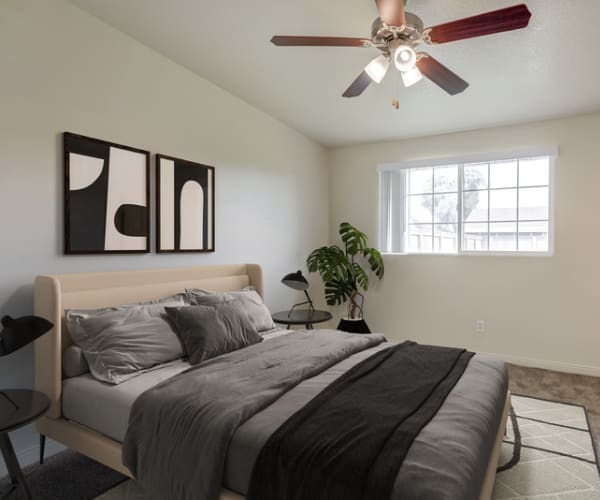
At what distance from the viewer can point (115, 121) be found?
8.32ft

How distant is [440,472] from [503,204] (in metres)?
3.72

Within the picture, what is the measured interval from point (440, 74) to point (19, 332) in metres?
2.47

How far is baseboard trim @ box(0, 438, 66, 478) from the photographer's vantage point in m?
2.02

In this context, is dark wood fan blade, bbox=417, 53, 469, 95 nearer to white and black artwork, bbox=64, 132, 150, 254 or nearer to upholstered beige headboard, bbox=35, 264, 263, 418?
white and black artwork, bbox=64, 132, 150, 254

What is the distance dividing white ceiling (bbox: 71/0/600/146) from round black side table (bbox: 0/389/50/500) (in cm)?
217

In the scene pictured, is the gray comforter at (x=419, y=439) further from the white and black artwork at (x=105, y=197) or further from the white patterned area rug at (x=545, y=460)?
the white and black artwork at (x=105, y=197)

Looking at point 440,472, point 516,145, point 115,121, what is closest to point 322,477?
point 440,472

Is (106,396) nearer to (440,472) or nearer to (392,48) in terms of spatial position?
(440,472)

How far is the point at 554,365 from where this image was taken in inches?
154

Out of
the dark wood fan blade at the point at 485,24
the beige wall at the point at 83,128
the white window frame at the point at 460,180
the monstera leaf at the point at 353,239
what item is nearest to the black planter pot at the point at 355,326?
the monstera leaf at the point at 353,239

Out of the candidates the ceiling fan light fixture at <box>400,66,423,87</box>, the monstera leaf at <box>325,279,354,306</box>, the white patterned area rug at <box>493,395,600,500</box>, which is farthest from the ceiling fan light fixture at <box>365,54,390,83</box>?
the monstera leaf at <box>325,279,354,306</box>

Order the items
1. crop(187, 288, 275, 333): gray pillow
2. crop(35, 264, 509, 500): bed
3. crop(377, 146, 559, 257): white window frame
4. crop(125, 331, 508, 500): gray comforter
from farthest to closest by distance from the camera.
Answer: crop(377, 146, 559, 257): white window frame → crop(187, 288, 275, 333): gray pillow → crop(35, 264, 509, 500): bed → crop(125, 331, 508, 500): gray comforter

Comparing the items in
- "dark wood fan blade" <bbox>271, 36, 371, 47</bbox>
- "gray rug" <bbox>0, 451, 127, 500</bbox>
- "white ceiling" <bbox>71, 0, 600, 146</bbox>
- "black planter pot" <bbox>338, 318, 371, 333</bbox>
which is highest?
"white ceiling" <bbox>71, 0, 600, 146</bbox>

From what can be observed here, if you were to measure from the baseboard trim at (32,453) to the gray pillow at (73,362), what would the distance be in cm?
51
